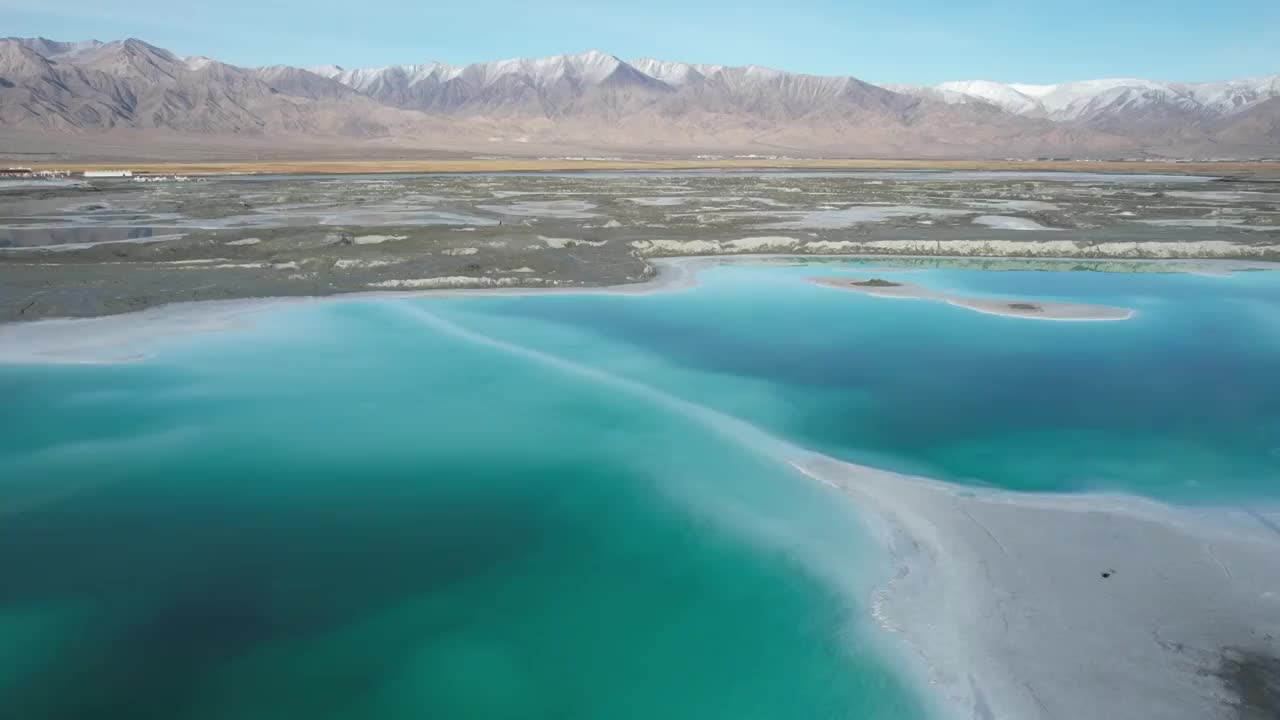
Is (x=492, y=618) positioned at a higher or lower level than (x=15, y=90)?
lower

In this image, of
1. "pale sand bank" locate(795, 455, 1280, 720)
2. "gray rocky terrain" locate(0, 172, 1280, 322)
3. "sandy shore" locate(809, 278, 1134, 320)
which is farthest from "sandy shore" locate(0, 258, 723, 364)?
"pale sand bank" locate(795, 455, 1280, 720)

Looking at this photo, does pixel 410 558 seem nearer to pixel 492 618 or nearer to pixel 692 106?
pixel 492 618

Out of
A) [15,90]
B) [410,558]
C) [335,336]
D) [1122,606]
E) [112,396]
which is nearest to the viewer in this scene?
[1122,606]

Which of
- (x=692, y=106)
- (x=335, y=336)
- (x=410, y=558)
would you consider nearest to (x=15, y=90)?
(x=692, y=106)

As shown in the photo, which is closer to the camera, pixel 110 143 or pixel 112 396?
pixel 112 396

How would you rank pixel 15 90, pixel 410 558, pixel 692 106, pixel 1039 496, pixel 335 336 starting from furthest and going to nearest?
1. pixel 692 106
2. pixel 15 90
3. pixel 335 336
4. pixel 1039 496
5. pixel 410 558

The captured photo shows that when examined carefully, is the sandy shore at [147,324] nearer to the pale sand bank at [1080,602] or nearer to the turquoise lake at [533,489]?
the turquoise lake at [533,489]

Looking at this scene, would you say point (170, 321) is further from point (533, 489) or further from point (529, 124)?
point (529, 124)
